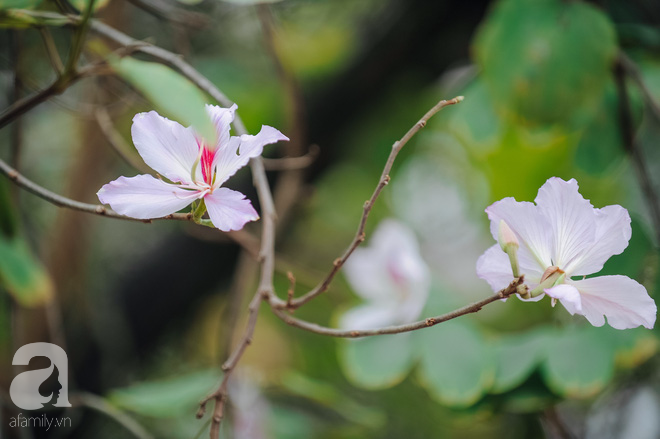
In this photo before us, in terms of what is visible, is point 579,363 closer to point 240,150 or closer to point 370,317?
point 370,317

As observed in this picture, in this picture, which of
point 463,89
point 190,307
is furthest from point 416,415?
point 463,89

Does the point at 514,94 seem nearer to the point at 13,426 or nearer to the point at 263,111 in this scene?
the point at 263,111

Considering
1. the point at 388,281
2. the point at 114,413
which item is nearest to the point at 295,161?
the point at 388,281

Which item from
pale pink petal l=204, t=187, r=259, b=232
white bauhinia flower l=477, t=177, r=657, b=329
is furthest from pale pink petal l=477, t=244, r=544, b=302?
pale pink petal l=204, t=187, r=259, b=232

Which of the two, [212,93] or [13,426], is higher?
[212,93]

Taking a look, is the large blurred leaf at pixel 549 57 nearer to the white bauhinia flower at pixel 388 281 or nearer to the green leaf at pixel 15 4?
the white bauhinia flower at pixel 388 281

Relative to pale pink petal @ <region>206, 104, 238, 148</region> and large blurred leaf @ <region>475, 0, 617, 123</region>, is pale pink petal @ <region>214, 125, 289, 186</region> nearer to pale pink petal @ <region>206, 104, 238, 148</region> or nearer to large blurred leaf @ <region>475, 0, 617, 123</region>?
pale pink petal @ <region>206, 104, 238, 148</region>
